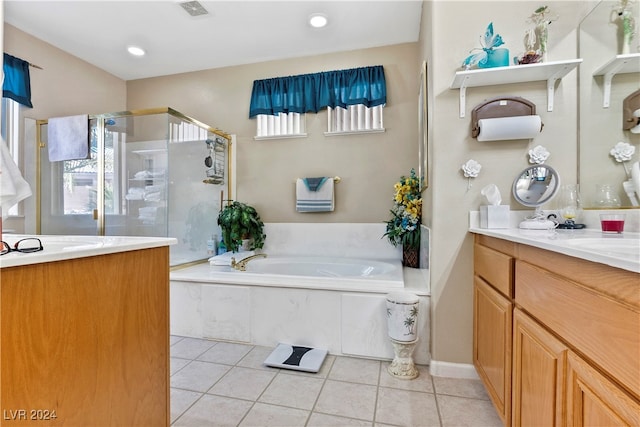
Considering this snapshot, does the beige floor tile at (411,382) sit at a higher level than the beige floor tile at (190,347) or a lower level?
higher

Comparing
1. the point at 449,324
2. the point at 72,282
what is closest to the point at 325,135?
the point at 449,324

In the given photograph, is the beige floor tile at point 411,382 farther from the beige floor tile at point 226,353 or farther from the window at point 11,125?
the window at point 11,125

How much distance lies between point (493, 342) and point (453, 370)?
52 cm

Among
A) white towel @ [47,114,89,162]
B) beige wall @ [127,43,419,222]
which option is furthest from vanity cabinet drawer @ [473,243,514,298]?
white towel @ [47,114,89,162]

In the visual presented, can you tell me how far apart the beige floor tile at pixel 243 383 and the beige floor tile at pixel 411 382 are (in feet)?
2.20

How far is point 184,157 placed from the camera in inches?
121

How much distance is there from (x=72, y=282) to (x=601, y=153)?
229 cm

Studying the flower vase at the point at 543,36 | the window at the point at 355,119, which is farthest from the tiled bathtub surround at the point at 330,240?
the flower vase at the point at 543,36

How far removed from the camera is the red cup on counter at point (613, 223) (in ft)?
4.07

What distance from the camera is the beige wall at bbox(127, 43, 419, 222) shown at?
2.90 metres

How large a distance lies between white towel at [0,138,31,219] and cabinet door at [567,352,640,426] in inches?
59.9

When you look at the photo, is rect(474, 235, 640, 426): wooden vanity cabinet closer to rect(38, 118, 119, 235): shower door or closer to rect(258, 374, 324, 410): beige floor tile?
rect(258, 374, 324, 410): beige floor tile

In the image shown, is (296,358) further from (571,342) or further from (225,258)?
(571,342)

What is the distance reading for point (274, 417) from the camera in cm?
140
